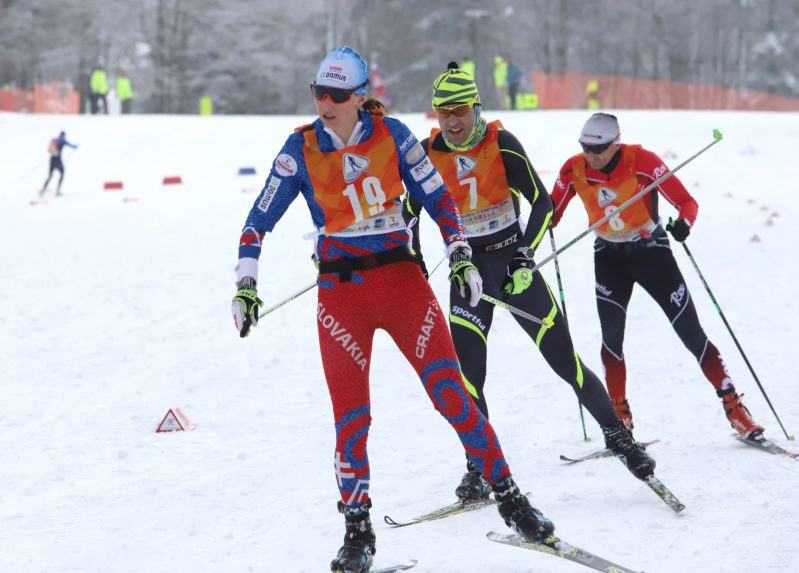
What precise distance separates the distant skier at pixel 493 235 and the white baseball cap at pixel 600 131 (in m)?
0.91

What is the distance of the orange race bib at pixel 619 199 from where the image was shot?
729cm

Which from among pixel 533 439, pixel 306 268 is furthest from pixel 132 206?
pixel 533 439

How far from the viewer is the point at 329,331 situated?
16.9 ft

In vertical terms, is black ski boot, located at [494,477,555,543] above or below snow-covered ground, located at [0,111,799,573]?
above

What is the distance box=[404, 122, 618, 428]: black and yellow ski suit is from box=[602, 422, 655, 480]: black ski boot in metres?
0.10

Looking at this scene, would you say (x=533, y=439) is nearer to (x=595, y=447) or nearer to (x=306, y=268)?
(x=595, y=447)

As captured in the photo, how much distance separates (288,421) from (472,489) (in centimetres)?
285

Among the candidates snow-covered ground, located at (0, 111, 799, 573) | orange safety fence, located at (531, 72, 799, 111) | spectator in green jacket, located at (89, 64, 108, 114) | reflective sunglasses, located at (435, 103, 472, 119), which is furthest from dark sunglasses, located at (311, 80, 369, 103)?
orange safety fence, located at (531, 72, 799, 111)

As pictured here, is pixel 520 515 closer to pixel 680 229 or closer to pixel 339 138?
pixel 339 138

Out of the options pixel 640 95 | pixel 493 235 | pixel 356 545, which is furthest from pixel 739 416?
pixel 640 95

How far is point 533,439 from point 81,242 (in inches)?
475

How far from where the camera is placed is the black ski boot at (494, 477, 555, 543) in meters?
5.00

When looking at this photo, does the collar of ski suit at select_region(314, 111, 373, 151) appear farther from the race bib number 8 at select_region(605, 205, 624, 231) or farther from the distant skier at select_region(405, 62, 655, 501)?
the race bib number 8 at select_region(605, 205, 624, 231)

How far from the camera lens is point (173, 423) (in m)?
8.60
